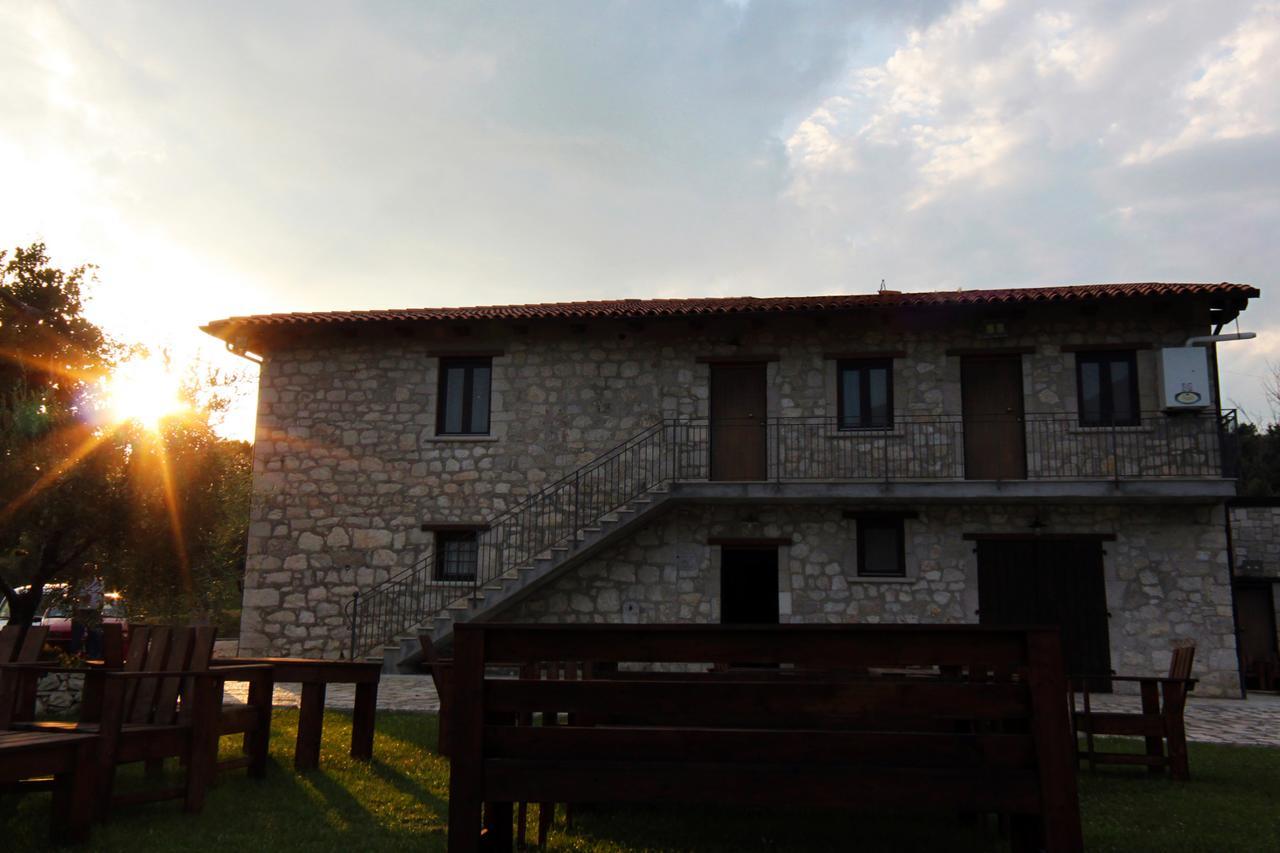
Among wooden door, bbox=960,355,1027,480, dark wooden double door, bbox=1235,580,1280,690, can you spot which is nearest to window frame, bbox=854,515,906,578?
wooden door, bbox=960,355,1027,480

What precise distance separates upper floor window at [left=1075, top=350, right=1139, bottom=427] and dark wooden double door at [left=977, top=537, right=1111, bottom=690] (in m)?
1.74

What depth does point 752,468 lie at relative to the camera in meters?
14.3

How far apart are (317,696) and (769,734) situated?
3.85 meters

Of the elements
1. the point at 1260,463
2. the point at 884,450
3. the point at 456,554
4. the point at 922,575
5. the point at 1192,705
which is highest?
the point at 1260,463

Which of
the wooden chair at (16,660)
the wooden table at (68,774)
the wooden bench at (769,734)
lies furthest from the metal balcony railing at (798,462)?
the wooden bench at (769,734)

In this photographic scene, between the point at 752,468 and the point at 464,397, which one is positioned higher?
the point at 464,397

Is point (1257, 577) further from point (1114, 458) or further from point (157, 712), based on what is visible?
point (157, 712)

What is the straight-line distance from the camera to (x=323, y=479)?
15.0 meters

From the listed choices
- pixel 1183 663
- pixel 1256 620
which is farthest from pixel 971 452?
pixel 1256 620

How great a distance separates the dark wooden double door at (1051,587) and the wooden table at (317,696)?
9.26m

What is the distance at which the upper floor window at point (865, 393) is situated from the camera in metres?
14.1

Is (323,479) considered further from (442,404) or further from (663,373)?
(663,373)

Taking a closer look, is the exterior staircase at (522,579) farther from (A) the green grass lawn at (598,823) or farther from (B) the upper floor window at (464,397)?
(A) the green grass lawn at (598,823)

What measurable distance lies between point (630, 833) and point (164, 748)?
7.87 feet
